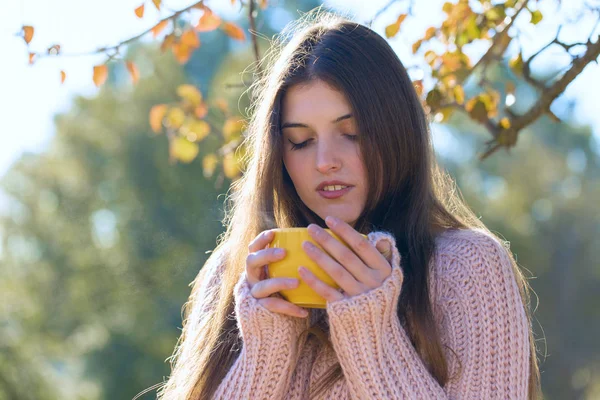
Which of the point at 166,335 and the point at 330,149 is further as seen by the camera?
the point at 166,335

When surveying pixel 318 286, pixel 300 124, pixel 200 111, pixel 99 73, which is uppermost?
pixel 99 73

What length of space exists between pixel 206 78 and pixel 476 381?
14.5 meters

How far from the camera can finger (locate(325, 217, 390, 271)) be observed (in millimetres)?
1531

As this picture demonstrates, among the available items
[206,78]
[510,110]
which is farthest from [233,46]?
[510,110]

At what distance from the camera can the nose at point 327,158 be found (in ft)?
5.95

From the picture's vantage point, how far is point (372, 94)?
6.08 feet

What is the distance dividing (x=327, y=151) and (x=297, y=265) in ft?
1.23

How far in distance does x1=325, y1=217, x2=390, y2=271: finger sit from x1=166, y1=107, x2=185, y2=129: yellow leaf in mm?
2055

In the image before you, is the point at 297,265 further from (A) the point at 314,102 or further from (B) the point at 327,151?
(A) the point at 314,102

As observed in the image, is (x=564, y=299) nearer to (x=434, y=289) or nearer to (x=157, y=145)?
(x=157, y=145)

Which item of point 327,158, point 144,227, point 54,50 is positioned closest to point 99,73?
point 54,50

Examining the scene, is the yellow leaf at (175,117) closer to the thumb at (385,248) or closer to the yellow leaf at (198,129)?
the yellow leaf at (198,129)

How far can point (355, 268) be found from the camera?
154cm

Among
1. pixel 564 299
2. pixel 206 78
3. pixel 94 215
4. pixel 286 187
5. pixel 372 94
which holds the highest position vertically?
pixel 206 78
